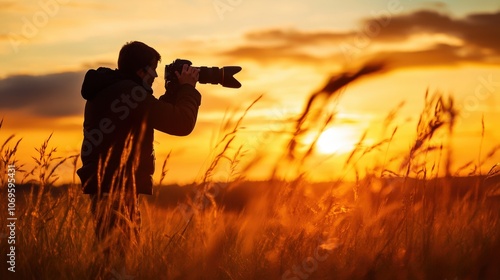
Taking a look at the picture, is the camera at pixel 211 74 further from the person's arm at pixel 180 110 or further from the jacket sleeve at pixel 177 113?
the jacket sleeve at pixel 177 113

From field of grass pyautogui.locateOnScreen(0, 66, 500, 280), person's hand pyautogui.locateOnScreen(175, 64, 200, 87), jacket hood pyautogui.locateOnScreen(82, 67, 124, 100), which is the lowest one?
field of grass pyautogui.locateOnScreen(0, 66, 500, 280)

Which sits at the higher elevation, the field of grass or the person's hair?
the person's hair

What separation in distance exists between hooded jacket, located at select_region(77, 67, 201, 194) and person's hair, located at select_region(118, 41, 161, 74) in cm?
8

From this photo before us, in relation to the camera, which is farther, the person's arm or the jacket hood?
the jacket hood

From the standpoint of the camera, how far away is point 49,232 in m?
4.48

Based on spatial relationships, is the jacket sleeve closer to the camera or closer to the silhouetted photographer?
the silhouetted photographer

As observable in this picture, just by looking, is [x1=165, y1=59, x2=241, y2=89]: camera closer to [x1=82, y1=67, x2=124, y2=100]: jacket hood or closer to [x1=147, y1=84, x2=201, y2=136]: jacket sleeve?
[x1=147, y1=84, x2=201, y2=136]: jacket sleeve

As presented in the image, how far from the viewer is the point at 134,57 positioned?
16.2 feet

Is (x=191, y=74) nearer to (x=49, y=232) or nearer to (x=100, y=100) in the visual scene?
(x=100, y=100)

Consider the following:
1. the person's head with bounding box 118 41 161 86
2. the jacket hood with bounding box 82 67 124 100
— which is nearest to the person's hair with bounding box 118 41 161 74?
the person's head with bounding box 118 41 161 86

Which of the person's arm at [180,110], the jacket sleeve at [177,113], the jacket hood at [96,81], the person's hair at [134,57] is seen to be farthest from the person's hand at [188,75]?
the jacket hood at [96,81]

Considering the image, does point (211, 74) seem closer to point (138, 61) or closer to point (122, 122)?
point (138, 61)

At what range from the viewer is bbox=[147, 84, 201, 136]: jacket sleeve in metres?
4.71

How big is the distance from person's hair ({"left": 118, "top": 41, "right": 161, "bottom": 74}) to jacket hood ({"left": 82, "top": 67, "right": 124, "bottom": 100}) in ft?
0.33
